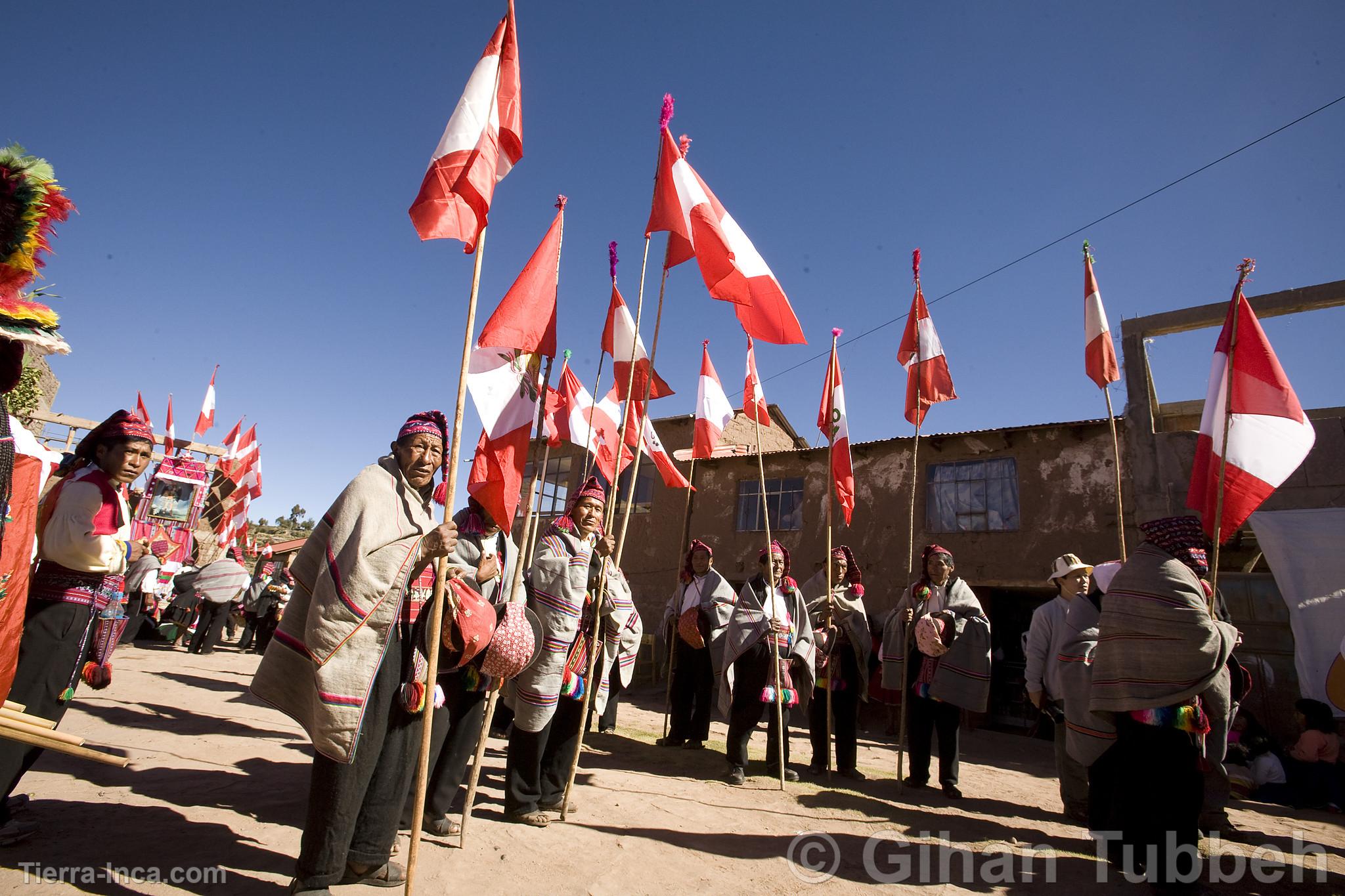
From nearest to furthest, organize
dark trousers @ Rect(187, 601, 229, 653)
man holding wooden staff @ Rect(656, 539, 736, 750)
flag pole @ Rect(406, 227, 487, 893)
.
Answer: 1. flag pole @ Rect(406, 227, 487, 893)
2. man holding wooden staff @ Rect(656, 539, 736, 750)
3. dark trousers @ Rect(187, 601, 229, 653)

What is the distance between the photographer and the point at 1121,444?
37.6 ft

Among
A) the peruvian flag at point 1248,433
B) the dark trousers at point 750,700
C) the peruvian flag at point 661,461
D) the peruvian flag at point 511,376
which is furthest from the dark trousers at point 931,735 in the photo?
the peruvian flag at point 661,461

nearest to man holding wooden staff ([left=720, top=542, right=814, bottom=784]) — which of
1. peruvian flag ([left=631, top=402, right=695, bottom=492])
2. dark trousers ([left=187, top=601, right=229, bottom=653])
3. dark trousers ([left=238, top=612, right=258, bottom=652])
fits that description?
peruvian flag ([left=631, top=402, right=695, bottom=492])

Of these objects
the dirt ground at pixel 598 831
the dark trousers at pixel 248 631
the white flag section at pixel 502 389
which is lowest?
the dark trousers at pixel 248 631

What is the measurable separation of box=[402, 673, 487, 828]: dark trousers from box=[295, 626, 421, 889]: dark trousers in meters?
0.50

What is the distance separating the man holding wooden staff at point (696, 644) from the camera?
6.69 metres

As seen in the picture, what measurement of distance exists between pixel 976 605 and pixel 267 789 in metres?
5.37

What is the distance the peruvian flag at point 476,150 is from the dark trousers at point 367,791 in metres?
→ 1.90

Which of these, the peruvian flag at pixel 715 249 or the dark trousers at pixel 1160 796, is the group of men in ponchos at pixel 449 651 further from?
the peruvian flag at pixel 715 249

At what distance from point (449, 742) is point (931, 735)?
4.00 metres

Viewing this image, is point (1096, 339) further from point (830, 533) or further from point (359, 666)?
point (359, 666)

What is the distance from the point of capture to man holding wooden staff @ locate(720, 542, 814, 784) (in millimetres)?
5738

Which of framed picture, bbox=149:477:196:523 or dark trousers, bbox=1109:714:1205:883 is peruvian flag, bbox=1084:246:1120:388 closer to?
dark trousers, bbox=1109:714:1205:883

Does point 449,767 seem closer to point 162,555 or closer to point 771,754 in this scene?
point 771,754
